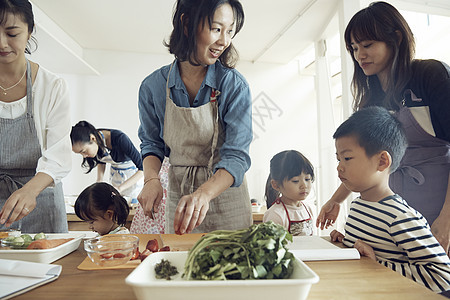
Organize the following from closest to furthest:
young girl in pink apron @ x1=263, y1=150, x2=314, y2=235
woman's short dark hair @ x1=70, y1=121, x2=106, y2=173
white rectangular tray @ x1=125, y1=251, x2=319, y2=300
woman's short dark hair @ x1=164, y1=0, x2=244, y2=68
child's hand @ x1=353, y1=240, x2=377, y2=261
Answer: white rectangular tray @ x1=125, y1=251, x2=319, y2=300, child's hand @ x1=353, y1=240, x2=377, y2=261, woman's short dark hair @ x1=164, y1=0, x2=244, y2=68, young girl in pink apron @ x1=263, y1=150, x2=314, y2=235, woman's short dark hair @ x1=70, y1=121, x2=106, y2=173

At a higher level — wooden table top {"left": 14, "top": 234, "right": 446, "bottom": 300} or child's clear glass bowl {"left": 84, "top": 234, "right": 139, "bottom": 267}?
child's clear glass bowl {"left": 84, "top": 234, "right": 139, "bottom": 267}

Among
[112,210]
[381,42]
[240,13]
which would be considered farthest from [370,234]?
[112,210]

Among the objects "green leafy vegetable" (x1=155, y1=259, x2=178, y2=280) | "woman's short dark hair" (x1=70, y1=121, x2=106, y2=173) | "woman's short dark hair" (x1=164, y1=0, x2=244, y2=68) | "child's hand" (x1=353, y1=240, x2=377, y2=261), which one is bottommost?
"child's hand" (x1=353, y1=240, x2=377, y2=261)

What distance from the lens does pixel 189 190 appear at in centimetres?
117

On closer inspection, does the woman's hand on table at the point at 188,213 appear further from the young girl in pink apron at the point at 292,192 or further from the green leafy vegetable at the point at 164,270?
the young girl in pink apron at the point at 292,192

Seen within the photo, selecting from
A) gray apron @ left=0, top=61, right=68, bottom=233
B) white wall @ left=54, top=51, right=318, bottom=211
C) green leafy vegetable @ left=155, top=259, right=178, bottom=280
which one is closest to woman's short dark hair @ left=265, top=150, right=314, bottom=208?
gray apron @ left=0, top=61, right=68, bottom=233

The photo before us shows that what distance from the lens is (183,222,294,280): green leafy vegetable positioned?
49 centimetres

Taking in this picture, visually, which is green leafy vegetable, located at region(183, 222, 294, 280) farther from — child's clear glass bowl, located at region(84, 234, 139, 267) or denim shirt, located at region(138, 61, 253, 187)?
denim shirt, located at region(138, 61, 253, 187)

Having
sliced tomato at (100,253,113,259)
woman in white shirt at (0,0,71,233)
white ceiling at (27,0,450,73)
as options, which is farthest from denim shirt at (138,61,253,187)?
white ceiling at (27,0,450,73)

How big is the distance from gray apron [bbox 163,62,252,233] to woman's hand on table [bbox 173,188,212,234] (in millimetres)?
345

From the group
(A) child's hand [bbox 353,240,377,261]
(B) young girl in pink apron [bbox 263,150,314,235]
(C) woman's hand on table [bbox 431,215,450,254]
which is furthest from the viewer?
(B) young girl in pink apron [bbox 263,150,314,235]

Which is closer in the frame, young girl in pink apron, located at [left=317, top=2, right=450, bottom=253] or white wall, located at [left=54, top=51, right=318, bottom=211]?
young girl in pink apron, located at [left=317, top=2, right=450, bottom=253]

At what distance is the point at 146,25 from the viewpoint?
3738 mm

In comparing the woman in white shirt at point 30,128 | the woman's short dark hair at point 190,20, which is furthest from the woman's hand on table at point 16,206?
the woman's short dark hair at point 190,20
